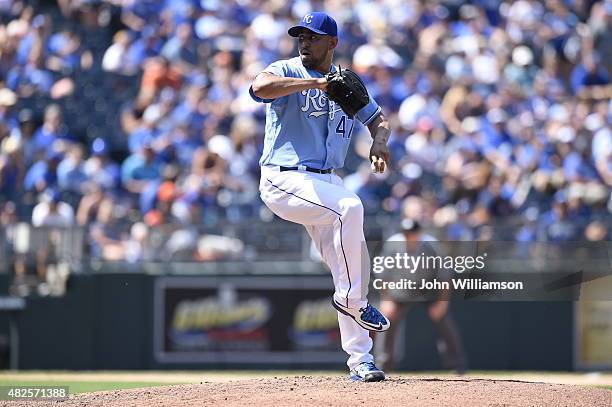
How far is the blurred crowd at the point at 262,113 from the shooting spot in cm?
1332

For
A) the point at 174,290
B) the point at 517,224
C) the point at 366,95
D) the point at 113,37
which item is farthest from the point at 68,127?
the point at 366,95

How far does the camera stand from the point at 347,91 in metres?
6.94

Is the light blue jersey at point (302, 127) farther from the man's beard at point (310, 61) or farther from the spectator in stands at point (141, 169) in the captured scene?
the spectator in stands at point (141, 169)

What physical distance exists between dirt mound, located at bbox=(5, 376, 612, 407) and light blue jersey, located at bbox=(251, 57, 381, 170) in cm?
137

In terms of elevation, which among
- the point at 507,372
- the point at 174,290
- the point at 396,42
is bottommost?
the point at 507,372

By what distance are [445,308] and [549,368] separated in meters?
1.92

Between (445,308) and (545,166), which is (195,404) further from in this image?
(545,166)

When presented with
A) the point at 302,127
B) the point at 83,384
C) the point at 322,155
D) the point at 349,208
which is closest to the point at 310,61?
the point at 302,127

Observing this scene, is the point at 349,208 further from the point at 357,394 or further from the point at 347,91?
the point at 357,394

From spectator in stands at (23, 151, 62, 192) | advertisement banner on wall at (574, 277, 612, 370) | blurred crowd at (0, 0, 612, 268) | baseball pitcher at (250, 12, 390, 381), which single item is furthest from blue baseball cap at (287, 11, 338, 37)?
spectator in stands at (23, 151, 62, 192)

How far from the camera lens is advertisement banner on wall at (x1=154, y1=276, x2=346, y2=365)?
43.1ft

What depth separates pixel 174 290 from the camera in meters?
13.2

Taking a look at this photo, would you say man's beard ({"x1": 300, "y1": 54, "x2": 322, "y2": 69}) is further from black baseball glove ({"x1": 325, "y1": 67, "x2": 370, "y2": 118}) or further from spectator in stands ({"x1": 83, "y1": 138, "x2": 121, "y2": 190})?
spectator in stands ({"x1": 83, "y1": 138, "x2": 121, "y2": 190})

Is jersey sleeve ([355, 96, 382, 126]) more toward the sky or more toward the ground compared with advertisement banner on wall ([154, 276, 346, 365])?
more toward the sky
